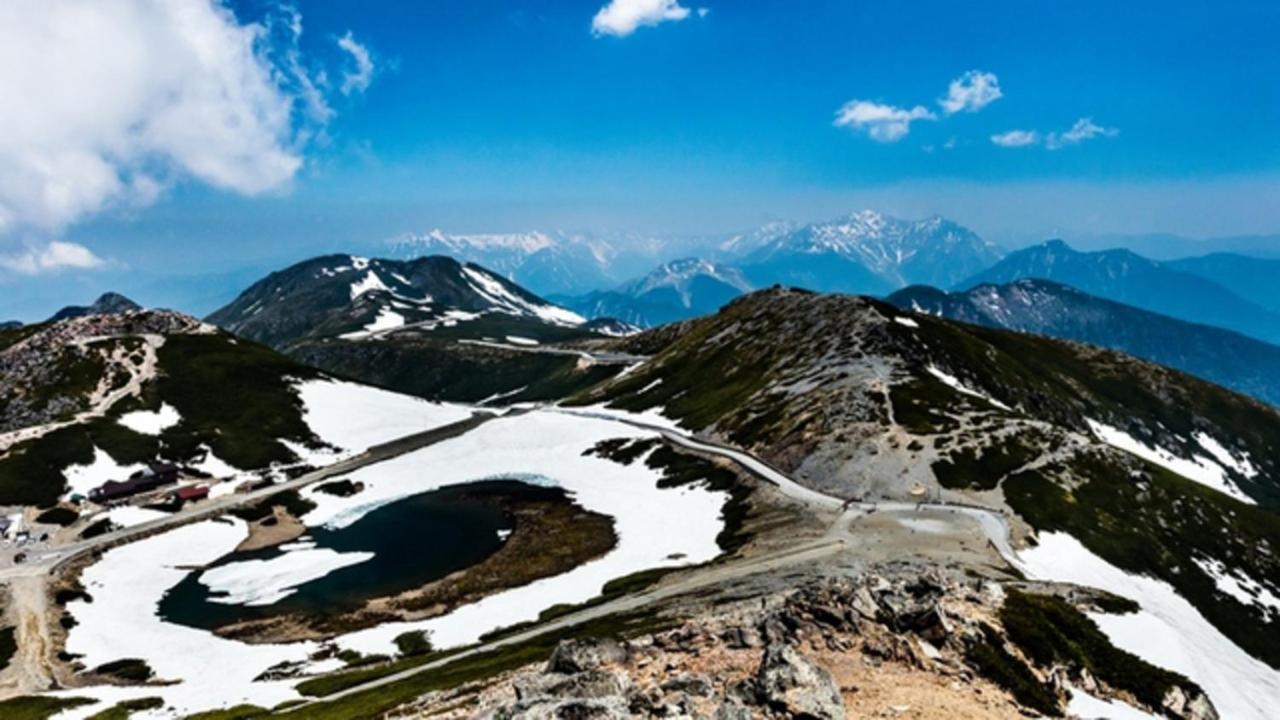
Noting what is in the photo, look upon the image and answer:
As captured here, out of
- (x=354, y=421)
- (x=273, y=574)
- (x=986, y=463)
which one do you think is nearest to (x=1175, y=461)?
(x=986, y=463)

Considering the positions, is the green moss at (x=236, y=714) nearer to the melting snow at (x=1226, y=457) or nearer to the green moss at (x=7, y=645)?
the green moss at (x=7, y=645)

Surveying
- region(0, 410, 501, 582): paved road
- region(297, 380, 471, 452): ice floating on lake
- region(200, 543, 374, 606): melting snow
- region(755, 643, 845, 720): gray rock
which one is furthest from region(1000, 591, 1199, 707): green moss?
region(297, 380, 471, 452): ice floating on lake

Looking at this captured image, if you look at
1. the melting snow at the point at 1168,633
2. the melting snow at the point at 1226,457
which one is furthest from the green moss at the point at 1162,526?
the melting snow at the point at 1226,457

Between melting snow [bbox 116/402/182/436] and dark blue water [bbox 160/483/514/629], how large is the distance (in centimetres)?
7109

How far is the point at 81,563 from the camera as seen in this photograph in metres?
100

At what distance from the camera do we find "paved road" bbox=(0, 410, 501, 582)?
3969 inches

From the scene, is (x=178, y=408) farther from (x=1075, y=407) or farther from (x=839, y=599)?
(x=1075, y=407)

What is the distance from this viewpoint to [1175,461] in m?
171

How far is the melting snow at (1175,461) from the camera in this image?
164 meters

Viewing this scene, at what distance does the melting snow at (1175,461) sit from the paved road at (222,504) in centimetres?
16306

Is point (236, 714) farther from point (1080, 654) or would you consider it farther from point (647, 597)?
point (1080, 654)

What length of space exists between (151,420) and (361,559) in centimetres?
9821

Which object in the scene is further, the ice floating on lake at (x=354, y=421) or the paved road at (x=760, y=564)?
the ice floating on lake at (x=354, y=421)

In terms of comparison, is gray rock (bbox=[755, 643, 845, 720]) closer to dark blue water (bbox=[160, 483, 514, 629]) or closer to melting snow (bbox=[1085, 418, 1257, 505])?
dark blue water (bbox=[160, 483, 514, 629])
